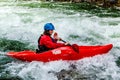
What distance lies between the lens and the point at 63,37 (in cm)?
1257

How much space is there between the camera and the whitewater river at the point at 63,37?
7951 millimetres

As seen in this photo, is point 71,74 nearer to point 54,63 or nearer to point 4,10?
point 54,63

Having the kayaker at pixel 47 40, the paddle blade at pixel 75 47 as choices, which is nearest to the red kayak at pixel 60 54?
the paddle blade at pixel 75 47

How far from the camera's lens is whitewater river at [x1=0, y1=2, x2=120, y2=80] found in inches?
313

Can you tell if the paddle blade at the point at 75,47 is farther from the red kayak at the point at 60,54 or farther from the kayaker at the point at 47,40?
the kayaker at the point at 47,40

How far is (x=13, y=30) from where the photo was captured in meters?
13.8

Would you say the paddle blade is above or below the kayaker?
below

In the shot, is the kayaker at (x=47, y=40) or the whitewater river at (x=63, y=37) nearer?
the whitewater river at (x=63, y=37)

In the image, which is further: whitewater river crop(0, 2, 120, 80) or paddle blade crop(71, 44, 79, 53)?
paddle blade crop(71, 44, 79, 53)

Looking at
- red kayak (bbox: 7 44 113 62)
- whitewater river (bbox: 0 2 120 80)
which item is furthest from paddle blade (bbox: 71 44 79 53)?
whitewater river (bbox: 0 2 120 80)

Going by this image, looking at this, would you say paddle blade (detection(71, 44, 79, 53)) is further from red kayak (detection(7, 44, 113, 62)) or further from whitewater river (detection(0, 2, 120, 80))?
whitewater river (detection(0, 2, 120, 80))

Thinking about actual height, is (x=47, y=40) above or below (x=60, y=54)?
above

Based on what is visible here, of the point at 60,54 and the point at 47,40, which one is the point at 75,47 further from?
the point at 47,40

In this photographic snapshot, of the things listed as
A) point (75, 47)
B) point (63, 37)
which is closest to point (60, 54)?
point (75, 47)
